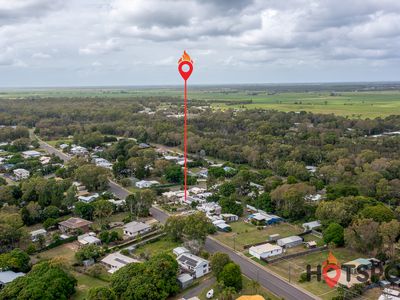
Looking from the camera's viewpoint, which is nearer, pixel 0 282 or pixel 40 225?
pixel 0 282

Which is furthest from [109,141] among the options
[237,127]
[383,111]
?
[383,111]

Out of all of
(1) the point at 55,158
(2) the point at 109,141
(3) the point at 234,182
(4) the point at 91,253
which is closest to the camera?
(4) the point at 91,253

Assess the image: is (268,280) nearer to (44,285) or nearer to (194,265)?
(194,265)

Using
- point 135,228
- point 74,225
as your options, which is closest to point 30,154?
point 74,225

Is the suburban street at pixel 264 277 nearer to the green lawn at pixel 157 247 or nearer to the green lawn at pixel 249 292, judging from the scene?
the green lawn at pixel 249 292

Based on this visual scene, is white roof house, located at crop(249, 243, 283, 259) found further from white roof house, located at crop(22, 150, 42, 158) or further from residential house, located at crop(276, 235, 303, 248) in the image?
white roof house, located at crop(22, 150, 42, 158)

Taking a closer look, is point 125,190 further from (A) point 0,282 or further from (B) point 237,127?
(B) point 237,127
